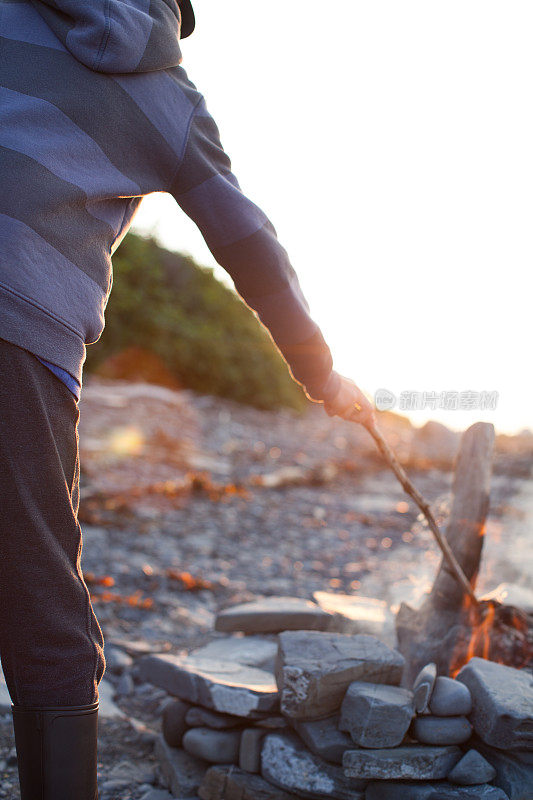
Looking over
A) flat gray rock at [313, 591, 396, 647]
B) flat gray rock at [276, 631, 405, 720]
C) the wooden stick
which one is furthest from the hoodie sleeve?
flat gray rock at [313, 591, 396, 647]

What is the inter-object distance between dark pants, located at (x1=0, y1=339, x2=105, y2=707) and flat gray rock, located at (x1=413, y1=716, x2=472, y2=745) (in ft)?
3.32

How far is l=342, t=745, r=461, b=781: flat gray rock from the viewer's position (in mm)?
1763

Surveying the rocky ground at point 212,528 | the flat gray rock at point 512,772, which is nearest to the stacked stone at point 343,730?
the flat gray rock at point 512,772

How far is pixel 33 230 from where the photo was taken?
1223 millimetres

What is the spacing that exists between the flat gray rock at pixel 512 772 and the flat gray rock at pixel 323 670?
1.11ft

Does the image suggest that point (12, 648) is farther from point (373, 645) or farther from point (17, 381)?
point (373, 645)

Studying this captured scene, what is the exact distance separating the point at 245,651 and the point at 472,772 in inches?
44.3

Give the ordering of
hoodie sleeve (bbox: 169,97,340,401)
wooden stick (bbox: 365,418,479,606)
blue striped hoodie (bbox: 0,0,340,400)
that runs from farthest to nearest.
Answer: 1. wooden stick (bbox: 365,418,479,606)
2. hoodie sleeve (bbox: 169,97,340,401)
3. blue striped hoodie (bbox: 0,0,340,400)

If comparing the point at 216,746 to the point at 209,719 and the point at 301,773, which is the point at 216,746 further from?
the point at 301,773

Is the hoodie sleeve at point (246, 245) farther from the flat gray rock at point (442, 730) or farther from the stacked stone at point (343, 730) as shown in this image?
the flat gray rock at point (442, 730)

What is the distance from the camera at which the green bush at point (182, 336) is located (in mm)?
12367

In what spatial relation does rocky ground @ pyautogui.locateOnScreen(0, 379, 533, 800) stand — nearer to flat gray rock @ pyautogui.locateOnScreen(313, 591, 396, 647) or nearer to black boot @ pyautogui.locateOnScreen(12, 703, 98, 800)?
flat gray rock @ pyautogui.locateOnScreen(313, 591, 396, 647)

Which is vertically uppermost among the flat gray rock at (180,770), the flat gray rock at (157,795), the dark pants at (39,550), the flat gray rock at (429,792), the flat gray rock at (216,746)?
the dark pants at (39,550)

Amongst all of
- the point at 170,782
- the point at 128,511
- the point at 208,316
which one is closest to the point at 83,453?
the point at 128,511
